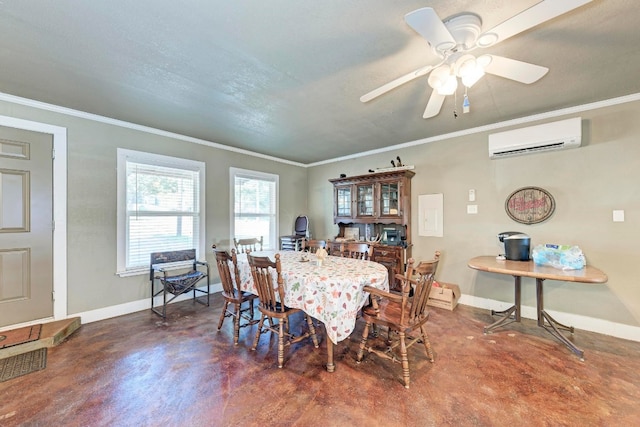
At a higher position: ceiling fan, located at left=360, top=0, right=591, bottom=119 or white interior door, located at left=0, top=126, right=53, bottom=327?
ceiling fan, located at left=360, top=0, right=591, bottom=119

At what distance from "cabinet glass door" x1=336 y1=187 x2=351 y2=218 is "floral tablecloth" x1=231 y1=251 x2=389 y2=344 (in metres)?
2.31

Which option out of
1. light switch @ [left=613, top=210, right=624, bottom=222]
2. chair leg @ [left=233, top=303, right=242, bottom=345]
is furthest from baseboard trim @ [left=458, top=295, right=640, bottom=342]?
chair leg @ [left=233, top=303, right=242, bottom=345]

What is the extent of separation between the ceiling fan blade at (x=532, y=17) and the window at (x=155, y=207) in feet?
12.7

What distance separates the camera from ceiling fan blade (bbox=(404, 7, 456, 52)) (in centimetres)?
124

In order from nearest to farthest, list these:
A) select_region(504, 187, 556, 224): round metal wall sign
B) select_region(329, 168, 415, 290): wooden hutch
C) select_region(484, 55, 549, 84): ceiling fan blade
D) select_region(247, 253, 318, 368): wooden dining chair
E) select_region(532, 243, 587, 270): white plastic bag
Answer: select_region(484, 55, 549, 84): ceiling fan blade < select_region(247, 253, 318, 368): wooden dining chair < select_region(532, 243, 587, 270): white plastic bag < select_region(504, 187, 556, 224): round metal wall sign < select_region(329, 168, 415, 290): wooden hutch

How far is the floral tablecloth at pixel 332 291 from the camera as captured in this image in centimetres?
207

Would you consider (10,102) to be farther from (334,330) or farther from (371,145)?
(371,145)

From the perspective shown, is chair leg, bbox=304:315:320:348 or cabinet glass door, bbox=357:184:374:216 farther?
cabinet glass door, bbox=357:184:374:216

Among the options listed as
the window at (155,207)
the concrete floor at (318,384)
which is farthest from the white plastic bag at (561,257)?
the window at (155,207)

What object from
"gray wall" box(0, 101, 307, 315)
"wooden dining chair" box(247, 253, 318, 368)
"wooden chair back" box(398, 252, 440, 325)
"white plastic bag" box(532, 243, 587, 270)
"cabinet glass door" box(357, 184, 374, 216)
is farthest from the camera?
"cabinet glass door" box(357, 184, 374, 216)

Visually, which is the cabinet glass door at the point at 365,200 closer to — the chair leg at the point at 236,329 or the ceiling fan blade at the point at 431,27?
the chair leg at the point at 236,329

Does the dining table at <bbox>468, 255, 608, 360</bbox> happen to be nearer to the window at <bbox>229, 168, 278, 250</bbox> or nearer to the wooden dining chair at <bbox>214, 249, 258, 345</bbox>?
the wooden dining chair at <bbox>214, 249, 258, 345</bbox>

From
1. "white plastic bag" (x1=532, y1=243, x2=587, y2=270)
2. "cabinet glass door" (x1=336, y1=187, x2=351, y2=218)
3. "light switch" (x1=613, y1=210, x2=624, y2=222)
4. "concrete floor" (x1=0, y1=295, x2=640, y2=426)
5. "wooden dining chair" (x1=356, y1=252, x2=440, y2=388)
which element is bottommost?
"concrete floor" (x1=0, y1=295, x2=640, y2=426)

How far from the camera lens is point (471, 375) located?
211 centimetres
